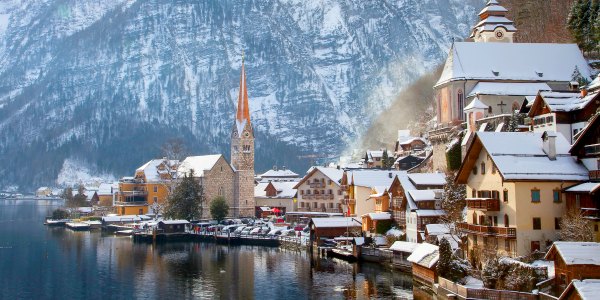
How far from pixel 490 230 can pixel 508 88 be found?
2767cm

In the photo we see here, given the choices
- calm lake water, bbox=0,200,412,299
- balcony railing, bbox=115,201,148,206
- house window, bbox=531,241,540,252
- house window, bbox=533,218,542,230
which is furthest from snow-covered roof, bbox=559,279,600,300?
balcony railing, bbox=115,201,148,206

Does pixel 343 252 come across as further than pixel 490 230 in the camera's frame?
Yes

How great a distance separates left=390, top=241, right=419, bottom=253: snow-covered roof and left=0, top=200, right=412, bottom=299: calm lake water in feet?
7.16

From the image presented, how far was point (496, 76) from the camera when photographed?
65.9 m

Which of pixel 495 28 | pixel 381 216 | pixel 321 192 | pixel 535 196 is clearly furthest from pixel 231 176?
pixel 535 196

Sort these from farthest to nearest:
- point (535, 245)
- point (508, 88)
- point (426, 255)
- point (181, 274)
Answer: point (508, 88)
point (181, 274)
point (426, 255)
point (535, 245)

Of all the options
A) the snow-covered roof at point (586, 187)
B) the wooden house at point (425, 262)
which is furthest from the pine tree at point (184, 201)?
the snow-covered roof at point (586, 187)

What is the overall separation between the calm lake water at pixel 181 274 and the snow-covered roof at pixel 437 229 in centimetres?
432

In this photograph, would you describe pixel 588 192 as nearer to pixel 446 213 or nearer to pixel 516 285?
pixel 516 285

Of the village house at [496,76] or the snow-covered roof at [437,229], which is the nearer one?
the snow-covered roof at [437,229]

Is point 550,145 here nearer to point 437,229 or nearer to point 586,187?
point 586,187

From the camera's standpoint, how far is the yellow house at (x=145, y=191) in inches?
4365

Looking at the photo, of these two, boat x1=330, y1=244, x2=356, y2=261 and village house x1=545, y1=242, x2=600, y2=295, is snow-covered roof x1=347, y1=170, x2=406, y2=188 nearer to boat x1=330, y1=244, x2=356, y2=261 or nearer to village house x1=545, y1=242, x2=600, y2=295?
boat x1=330, y1=244, x2=356, y2=261

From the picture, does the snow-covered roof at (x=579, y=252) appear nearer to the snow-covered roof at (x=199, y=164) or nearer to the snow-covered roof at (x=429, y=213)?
the snow-covered roof at (x=429, y=213)
